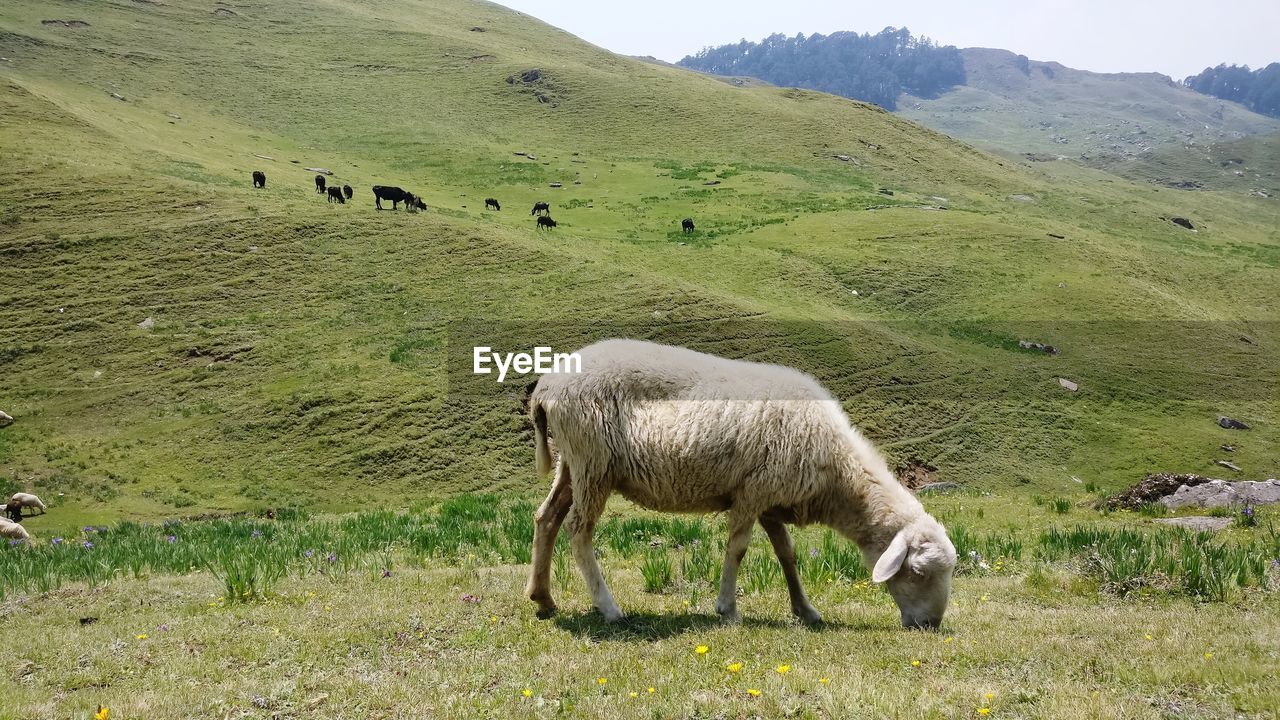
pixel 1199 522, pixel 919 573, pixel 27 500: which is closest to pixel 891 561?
pixel 919 573

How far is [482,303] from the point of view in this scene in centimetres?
3525

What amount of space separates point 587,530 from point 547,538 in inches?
21.3

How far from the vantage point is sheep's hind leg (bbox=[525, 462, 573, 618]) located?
7.95m

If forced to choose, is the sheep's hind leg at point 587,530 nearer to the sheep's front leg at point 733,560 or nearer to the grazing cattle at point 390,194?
the sheep's front leg at point 733,560

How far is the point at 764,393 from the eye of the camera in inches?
311

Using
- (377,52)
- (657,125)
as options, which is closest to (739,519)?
(657,125)

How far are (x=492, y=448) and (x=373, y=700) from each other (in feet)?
70.9

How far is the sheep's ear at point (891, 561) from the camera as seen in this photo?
718cm

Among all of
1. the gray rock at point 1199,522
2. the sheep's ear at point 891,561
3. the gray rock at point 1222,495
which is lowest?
the gray rock at point 1222,495

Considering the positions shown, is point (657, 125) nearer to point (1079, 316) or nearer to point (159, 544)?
point (1079, 316)

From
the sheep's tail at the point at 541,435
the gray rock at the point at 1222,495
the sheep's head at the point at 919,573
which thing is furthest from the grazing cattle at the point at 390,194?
the sheep's head at the point at 919,573

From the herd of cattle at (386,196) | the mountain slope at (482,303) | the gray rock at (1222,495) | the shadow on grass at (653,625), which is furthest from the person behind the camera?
the herd of cattle at (386,196)

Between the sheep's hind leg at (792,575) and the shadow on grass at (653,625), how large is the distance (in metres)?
0.17

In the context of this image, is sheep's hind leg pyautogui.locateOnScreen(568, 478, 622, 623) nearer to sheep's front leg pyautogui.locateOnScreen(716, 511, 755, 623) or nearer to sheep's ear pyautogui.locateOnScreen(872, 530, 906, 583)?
sheep's front leg pyautogui.locateOnScreen(716, 511, 755, 623)
